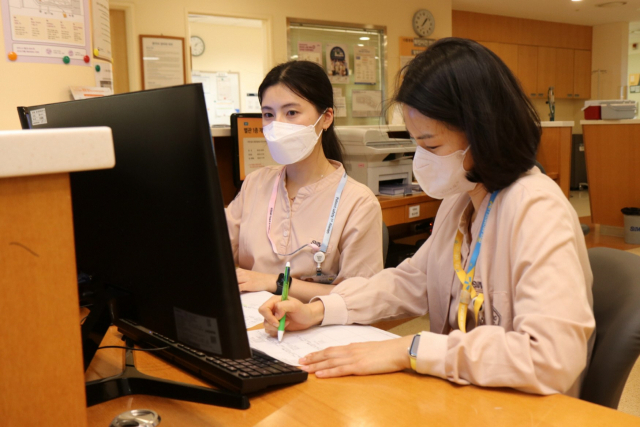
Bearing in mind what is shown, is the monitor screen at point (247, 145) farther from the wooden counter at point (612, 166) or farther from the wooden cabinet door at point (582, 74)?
the wooden cabinet door at point (582, 74)

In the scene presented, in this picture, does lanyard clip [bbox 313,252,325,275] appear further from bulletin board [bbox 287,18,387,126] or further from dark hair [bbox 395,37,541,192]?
bulletin board [bbox 287,18,387,126]

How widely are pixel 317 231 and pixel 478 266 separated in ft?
2.24

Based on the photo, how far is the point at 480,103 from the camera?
100 centimetres

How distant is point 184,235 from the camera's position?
0.66 meters

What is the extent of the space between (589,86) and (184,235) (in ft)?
36.4

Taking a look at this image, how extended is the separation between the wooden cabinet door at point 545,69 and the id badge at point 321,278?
9.03m

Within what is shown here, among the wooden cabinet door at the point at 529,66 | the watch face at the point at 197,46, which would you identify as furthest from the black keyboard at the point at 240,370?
the wooden cabinet door at the point at 529,66

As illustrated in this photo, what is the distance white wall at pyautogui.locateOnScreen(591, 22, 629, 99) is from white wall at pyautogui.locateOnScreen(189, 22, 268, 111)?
6.24 metres

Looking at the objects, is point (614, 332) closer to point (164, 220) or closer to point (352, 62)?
point (164, 220)

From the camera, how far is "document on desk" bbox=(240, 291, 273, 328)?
1208mm

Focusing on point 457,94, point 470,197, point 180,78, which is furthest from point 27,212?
point 180,78

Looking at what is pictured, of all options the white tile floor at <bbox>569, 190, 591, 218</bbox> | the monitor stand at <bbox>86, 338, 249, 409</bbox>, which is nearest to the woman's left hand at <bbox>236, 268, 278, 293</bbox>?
the monitor stand at <bbox>86, 338, 249, 409</bbox>

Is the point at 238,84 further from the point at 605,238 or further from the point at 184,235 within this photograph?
the point at 184,235

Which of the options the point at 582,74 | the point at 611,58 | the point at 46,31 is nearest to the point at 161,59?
the point at 46,31
